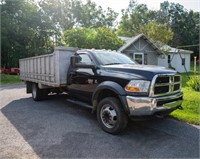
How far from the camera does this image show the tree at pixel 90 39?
2156 cm

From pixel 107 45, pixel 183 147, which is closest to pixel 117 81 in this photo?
pixel 183 147

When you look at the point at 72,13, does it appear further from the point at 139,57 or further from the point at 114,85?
the point at 114,85

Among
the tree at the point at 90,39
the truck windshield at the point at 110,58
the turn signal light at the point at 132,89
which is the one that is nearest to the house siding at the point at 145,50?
the tree at the point at 90,39

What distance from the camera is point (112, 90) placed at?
525 cm

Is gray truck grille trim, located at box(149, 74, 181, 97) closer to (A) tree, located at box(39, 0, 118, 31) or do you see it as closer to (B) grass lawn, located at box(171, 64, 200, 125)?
(B) grass lawn, located at box(171, 64, 200, 125)

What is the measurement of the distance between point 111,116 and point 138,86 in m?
1.03

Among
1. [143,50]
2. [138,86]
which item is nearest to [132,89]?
[138,86]

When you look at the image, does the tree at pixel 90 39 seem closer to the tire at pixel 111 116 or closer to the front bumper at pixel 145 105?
the tire at pixel 111 116

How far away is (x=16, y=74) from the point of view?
27.3 m

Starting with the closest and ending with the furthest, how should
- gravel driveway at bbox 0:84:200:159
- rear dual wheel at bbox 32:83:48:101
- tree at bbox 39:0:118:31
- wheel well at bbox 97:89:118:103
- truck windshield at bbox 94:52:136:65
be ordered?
gravel driveway at bbox 0:84:200:159
wheel well at bbox 97:89:118:103
truck windshield at bbox 94:52:136:65
rear dual wheel at bbox 32:83:48:101
tree at bbox 39:0:118:31

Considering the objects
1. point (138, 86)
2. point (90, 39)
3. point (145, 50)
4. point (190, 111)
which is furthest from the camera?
point (145, 50)

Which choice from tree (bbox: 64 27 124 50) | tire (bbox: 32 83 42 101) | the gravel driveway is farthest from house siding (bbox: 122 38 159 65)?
the gravel driveway

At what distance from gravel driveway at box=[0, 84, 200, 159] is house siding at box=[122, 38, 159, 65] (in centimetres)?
1811

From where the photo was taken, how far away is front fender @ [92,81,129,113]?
16.4ft
